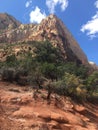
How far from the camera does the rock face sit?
67.6 meters

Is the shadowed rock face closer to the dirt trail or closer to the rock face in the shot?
the rock face

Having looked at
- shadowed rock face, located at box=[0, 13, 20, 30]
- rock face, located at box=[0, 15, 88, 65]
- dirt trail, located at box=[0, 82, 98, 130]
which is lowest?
dirt trail, located at box=[0, 82, 98, 130]

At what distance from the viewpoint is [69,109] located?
81.5 feet

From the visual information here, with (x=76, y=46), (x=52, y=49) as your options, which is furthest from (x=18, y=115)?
(x=76, y=46)

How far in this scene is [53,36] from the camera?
6950 cm

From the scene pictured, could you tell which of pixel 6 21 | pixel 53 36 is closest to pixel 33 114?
pixel 53 36

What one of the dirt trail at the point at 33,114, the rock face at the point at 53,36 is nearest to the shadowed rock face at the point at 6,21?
the rock face at the point at 53,36

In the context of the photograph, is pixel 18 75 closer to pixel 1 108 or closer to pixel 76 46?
pixel 1 108

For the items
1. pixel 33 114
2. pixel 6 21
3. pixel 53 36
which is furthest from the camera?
pixel 6 21

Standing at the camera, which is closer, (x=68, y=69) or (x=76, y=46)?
(x=68, y=69)

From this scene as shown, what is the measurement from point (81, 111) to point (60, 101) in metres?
2.54

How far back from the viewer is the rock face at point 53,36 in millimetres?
67562

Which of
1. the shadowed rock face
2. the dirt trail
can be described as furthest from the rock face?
the dirt trail

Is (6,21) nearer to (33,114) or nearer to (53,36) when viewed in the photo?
(53,36)
